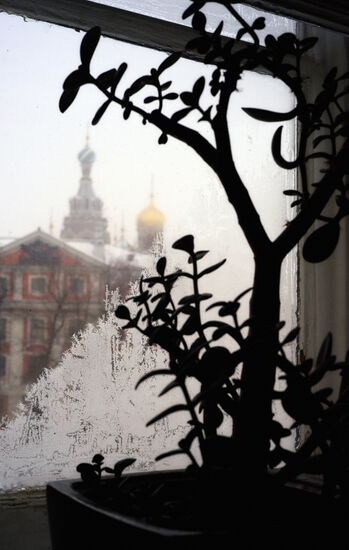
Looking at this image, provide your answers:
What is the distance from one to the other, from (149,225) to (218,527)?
106 cm

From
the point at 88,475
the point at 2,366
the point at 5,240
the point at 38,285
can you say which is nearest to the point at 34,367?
the point at 2,366

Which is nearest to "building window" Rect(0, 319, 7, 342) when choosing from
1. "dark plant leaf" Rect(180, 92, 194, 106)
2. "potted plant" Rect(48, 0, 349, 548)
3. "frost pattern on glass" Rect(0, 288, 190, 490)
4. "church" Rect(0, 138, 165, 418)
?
"church" Rect(0, 138, 165, 418)

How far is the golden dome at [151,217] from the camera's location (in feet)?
5.54

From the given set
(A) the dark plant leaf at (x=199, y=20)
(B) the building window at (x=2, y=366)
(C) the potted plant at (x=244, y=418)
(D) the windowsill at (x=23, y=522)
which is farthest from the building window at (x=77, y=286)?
(A) the dark plant leaf at (x=199, y=20)

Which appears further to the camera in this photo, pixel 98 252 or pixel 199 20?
pixel 98 252

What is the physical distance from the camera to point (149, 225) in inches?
66.5

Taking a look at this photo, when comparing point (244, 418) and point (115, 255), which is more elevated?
point (115, 255)

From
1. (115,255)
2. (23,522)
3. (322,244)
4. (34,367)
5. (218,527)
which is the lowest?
(23,522)

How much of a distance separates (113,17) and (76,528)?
1.20 meters

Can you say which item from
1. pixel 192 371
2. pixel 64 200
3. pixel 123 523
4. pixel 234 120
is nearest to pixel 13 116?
pixel 64 200

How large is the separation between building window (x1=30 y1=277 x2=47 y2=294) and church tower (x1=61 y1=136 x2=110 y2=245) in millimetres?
111

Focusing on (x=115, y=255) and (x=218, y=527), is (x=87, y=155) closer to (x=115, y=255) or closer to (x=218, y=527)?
(x=115, y=255)

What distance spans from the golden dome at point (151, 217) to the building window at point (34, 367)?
398 millimetres

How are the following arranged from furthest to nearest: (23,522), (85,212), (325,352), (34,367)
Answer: (85,212) < (34,367) < (23,522) < (325,352)
